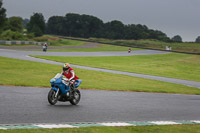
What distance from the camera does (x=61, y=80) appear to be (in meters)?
12.0

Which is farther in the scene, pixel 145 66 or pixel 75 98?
pixel 145 66

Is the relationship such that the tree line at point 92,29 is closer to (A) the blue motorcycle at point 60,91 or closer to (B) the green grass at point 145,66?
(B) the green grass at point 145,66

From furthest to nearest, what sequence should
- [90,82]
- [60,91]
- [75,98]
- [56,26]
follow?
[56,26], [90,82], [75,98], [60,91]

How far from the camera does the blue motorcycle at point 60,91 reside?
11809mm

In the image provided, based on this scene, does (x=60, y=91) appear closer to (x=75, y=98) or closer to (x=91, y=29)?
(x=75, y=98)

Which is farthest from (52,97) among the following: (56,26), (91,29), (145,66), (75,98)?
(91,29)

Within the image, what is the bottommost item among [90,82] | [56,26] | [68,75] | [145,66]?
[145,66]

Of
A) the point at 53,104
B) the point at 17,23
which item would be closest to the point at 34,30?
the point at 17,23

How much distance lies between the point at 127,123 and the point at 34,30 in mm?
106801

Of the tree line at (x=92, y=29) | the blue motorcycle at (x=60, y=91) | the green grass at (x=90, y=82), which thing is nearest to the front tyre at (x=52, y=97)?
the blue motorcycle at (x=60, y=91)

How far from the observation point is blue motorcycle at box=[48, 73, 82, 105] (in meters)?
11.8

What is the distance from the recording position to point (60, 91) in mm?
12117

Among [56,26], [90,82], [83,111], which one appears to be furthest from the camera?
[56,26]

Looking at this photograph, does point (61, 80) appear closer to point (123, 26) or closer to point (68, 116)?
point (68, 116)
